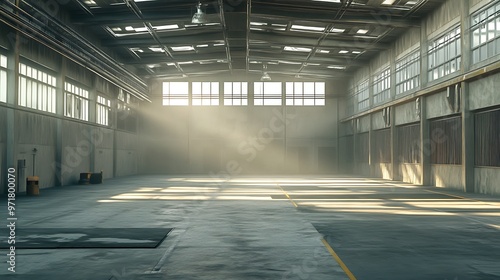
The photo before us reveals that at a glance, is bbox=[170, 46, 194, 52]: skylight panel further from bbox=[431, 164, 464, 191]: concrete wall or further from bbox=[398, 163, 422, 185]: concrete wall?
bbox=[431, 164, 464, 191]: concrete wall

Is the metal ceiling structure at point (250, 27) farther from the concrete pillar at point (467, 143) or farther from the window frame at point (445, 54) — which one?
the concrete pillar at point (467, 143)

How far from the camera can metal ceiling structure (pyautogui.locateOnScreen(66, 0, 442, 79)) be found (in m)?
32.8

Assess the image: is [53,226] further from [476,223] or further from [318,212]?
[476,223]

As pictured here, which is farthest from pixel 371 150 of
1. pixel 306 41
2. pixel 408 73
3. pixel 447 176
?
pixel 447 176

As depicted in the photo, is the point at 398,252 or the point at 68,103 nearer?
the point at 398,252

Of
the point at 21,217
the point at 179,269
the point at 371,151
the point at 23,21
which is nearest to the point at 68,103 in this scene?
the point at 23,21

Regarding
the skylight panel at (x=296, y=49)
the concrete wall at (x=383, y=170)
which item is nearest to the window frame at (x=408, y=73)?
the concrete wall at (x=383, y=170)

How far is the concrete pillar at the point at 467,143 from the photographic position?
28.4 m

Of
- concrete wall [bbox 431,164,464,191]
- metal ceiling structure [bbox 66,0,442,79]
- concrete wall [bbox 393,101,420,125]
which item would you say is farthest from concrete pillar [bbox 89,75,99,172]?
concrete wall [bbox 431,164,464,191]

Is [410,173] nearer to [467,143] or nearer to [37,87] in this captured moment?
[467,143]

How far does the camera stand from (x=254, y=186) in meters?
35.0

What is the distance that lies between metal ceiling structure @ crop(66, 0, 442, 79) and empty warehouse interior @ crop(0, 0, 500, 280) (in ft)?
0.43

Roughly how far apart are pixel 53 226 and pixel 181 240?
4.43 meters

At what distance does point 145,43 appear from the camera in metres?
40.7
